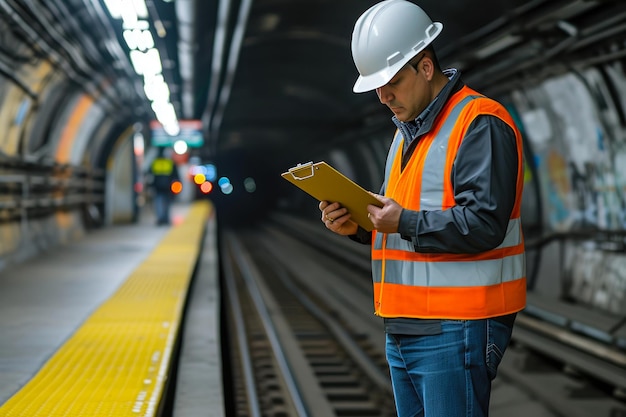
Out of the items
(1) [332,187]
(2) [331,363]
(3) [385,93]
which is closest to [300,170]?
(1) [332,187]

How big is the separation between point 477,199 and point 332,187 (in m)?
0.46

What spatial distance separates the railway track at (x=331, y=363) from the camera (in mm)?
7051

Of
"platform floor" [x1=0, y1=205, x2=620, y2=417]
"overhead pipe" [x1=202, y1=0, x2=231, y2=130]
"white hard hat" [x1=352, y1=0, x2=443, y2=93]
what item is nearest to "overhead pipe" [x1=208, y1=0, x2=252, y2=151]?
"overhead pipe" [x1=202, y1=0, x2=231, y2=130]

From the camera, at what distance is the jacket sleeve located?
2324mm

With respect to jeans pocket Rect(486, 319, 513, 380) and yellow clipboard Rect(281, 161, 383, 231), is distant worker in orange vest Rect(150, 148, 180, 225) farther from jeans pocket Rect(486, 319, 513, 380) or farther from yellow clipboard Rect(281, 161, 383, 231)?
jeans pocket Rect(486, 319, 513, 380)

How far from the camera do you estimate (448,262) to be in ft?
8.14

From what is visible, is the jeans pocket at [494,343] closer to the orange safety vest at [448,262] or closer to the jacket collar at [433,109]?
the orange safety vest at [448,262]

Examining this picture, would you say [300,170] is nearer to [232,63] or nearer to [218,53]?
[218,53]

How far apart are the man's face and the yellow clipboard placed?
27 centimetres

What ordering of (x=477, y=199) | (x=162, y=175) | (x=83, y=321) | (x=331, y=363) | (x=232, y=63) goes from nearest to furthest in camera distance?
1. (x=477, y=199)
2. (x=83, y=321)
3. (x=331, y=363)
4. (x=232, y=63)
5. (x=162, y=175)

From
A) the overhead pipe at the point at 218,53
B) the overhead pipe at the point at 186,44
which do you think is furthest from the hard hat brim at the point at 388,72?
the overhead pipe at the point at 218,53

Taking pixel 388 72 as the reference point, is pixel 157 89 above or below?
above

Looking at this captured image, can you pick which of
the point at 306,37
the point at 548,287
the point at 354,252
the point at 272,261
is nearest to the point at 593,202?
the point at 548,287

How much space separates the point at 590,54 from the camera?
8.60m
